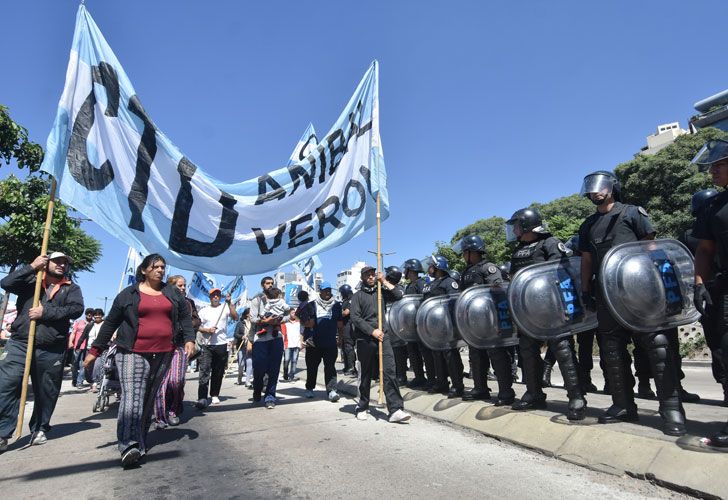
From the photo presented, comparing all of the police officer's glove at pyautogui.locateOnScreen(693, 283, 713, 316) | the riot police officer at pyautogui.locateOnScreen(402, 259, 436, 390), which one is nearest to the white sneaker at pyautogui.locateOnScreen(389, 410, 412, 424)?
the riot police officer at pyautogui.locateOnScreen(402, 259, 436, 390)

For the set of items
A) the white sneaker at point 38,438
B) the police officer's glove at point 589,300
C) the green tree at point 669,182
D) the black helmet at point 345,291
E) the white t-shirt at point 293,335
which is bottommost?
the white sneaker at point 38,438

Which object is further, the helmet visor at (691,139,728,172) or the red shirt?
the red shirt

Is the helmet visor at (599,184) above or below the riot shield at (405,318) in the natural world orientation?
above

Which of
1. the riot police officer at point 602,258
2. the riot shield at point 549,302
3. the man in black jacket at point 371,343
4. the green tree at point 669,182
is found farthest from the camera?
the green tree at point 669,182

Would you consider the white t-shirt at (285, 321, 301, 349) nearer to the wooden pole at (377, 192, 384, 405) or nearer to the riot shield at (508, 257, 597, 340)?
the wooden pole at (377, 192, 384, 405)

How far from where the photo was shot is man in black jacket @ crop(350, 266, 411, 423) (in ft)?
17.8

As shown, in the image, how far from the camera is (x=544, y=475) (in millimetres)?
3312

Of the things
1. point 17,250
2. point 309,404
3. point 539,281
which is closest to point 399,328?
point 309,404

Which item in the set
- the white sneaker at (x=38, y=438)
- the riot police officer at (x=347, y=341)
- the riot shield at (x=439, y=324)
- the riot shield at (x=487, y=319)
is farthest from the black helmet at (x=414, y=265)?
the white sneaker at (x=38, y=438)

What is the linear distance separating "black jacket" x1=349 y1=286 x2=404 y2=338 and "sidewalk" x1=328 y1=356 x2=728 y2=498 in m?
1.28

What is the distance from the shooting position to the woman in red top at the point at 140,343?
4.02m

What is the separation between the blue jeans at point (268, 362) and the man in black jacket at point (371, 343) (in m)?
1.64

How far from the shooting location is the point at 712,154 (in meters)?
3.22

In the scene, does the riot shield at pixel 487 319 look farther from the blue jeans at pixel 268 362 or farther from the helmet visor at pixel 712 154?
the blue jeans at pixel 268 362
